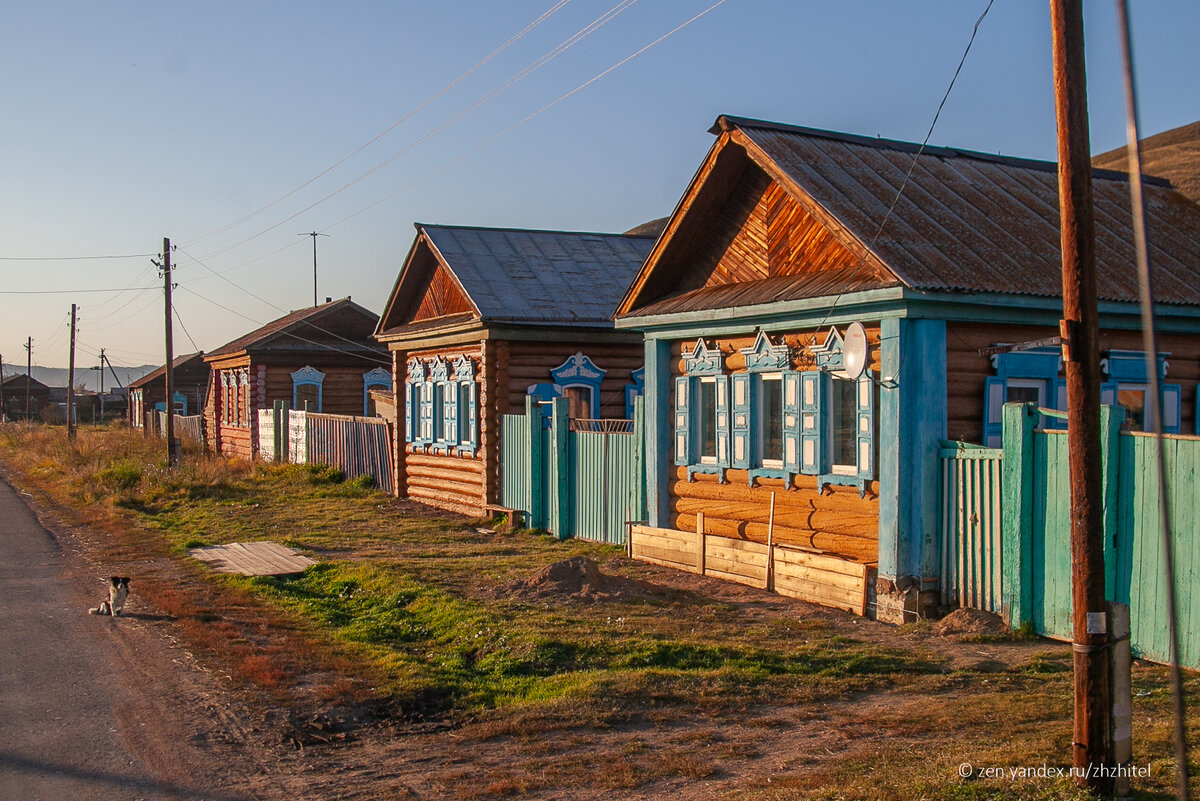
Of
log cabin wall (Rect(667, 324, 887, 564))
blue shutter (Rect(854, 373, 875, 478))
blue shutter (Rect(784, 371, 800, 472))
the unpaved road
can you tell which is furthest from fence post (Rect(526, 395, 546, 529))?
blue shutter (Rect(854, 373, 875, 478))

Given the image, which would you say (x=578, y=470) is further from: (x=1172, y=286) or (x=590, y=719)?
(x=590, y=719)

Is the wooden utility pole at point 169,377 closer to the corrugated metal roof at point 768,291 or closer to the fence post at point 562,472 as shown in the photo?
the fence post at point 562,472

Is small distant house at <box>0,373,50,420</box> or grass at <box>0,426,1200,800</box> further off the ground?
small distant house at <box>0,373,50,420</box>

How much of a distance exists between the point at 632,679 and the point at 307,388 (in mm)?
27745

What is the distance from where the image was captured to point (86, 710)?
7840 millimetres

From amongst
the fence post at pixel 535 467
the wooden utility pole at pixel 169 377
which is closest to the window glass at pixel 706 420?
the fence post at pixel 535 467

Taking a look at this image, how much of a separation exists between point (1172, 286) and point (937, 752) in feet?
26.2

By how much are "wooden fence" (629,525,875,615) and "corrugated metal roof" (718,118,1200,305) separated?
10.3ft

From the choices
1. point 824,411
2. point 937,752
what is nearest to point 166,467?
point 824,411

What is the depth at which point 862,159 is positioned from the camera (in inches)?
525

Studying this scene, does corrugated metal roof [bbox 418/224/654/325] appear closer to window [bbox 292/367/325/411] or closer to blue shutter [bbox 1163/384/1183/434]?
blue shutter [bbox 1163/384/1183/434]

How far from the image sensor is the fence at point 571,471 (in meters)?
15.8

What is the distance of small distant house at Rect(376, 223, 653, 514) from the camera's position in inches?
751

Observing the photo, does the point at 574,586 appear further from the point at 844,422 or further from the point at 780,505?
the point at 844,422
